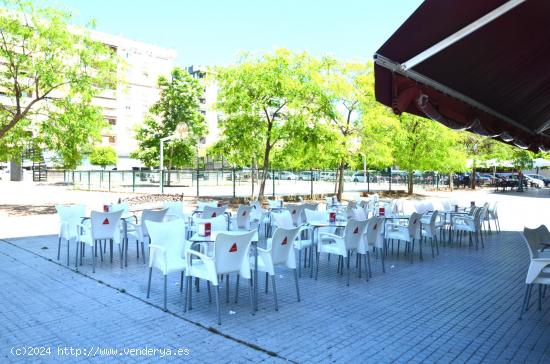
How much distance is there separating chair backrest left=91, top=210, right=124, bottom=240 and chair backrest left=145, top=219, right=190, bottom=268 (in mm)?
1875

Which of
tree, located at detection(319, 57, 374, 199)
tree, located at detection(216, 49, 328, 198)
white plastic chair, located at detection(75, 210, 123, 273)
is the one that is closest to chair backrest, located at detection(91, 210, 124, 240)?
white plastic chair, located at detection(75, 210, 123, 273)

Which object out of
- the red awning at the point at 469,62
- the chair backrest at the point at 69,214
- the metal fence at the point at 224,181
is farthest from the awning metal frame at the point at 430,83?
the metal fence at the point at 224,181

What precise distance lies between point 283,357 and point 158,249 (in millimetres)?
2379

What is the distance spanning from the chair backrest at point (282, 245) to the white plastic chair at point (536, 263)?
283 centimetres

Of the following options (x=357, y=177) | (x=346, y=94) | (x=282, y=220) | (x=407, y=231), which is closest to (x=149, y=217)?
(x=282, y=220)

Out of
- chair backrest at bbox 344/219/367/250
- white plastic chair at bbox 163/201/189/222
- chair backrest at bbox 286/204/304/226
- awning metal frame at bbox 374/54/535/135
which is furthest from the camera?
chair backrest at bbox 286/204/304/226

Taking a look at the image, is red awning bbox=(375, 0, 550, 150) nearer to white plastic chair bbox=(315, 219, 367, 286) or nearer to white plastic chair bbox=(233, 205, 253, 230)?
white plastic chair bbox=(315, 219, 367, 286)

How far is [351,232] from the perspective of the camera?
269 inches

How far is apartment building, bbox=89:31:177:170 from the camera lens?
61481 mm

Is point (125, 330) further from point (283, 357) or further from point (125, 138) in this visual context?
point (125, 138)

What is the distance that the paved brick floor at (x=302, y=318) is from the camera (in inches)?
170

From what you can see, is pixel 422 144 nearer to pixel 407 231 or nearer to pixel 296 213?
pixel 296 213

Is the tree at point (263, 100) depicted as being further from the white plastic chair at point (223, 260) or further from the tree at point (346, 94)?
the white plastic chair at point (223, 260)

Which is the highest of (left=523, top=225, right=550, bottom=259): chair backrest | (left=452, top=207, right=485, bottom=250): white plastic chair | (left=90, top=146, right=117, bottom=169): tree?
(left=90, top=146, right=117, bottom=169): tree
